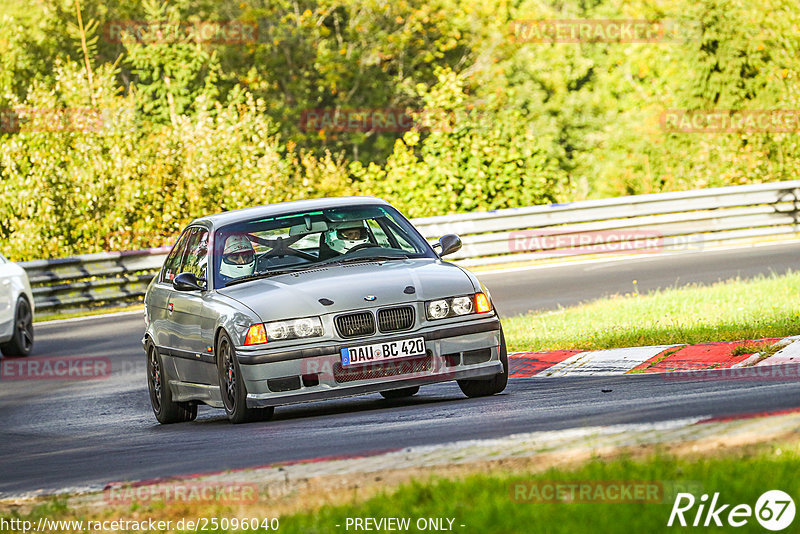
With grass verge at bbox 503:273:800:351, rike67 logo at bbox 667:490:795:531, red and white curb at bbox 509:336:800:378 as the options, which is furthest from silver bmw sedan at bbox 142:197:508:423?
rike67 logo at bbox 667:490:795:531

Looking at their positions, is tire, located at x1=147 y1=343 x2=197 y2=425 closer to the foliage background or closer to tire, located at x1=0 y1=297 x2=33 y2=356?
tire, located at x1=0 y1=297 x2=33 y2=356

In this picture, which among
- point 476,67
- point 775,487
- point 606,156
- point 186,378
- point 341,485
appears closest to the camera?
point 775,487

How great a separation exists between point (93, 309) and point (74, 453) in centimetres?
1384

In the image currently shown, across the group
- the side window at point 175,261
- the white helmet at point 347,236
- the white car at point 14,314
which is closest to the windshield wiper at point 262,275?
the white helmet at point 347,236

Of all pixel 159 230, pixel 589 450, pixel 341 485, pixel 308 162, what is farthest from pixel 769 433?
pixel 308 162

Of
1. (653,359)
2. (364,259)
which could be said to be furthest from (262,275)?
(653,359)

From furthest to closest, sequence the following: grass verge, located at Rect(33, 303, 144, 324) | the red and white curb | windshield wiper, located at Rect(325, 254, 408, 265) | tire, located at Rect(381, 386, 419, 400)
→ grass verge, located at Rect(33, 303, 144, 324)
tire, located at Rect(381, 386, 419, 400)
the red and white curb
windshield wiper, located at Rect(325, 254, 408, 265)

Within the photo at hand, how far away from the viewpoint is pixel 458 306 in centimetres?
890

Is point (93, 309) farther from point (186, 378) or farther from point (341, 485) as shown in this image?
point (341, 485)

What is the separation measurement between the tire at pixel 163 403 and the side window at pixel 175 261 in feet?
2.01

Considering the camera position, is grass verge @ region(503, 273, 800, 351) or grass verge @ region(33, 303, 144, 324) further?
grass verge @ region(33, 303, 144, 324)

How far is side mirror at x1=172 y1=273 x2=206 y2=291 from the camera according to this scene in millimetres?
9688

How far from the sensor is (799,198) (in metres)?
A: 22.7

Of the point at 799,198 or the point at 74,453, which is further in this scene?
the point at 799,198
